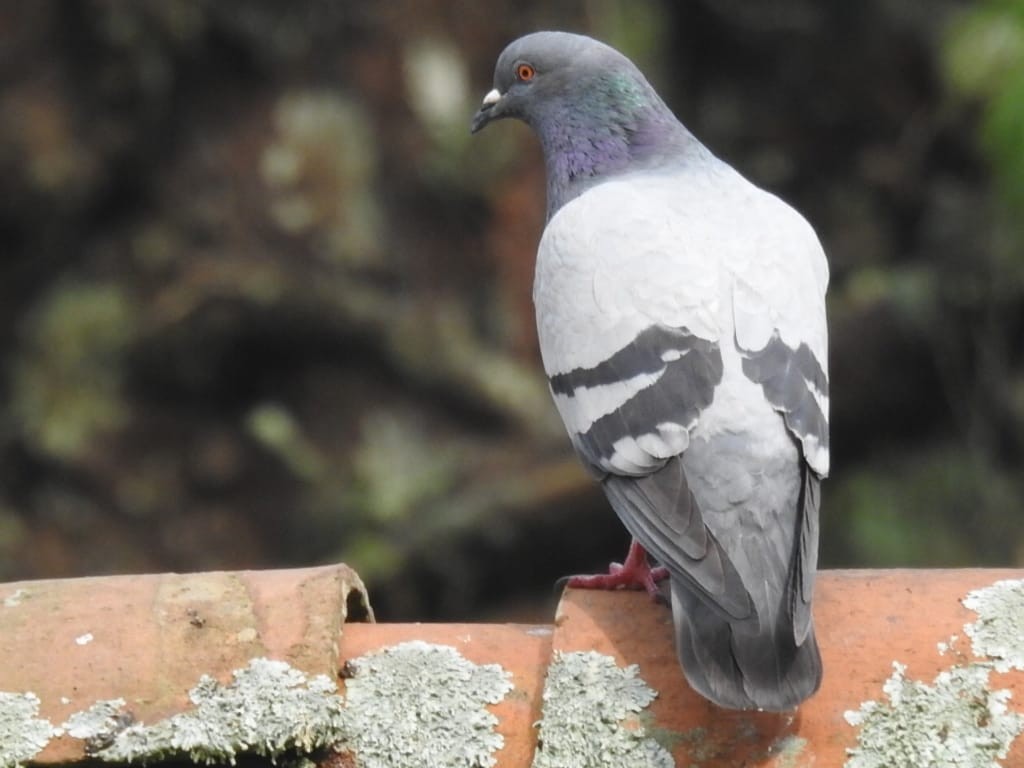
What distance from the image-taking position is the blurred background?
29.5 ft

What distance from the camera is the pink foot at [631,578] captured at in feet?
12.2

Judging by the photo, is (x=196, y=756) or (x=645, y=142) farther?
(x=645, y=142)

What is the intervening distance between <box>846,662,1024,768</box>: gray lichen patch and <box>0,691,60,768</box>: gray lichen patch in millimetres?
1565

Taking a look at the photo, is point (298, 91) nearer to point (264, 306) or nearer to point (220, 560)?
point (264, 306)

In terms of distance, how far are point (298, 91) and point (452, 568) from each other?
3030mm

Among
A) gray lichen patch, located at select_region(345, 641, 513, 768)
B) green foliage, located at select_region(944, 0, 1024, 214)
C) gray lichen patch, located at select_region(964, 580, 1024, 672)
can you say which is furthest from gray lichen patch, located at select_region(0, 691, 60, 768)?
green foliage, located at select_region(944, 0, 1024, 214)

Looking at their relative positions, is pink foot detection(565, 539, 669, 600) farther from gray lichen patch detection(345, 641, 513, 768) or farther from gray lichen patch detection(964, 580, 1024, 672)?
gray lichen patch detection(964, 580, 1024, 672)

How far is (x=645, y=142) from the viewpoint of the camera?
16.6 feet

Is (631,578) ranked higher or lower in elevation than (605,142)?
lower

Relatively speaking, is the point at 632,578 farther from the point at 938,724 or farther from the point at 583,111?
the point at 583,111

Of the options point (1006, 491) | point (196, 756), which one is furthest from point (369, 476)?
point (196, 756)

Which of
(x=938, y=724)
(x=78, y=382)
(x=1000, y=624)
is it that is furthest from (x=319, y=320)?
(x=938, y=724)

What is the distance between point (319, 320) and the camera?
29.9ft

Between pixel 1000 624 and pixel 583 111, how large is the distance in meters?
2.55
